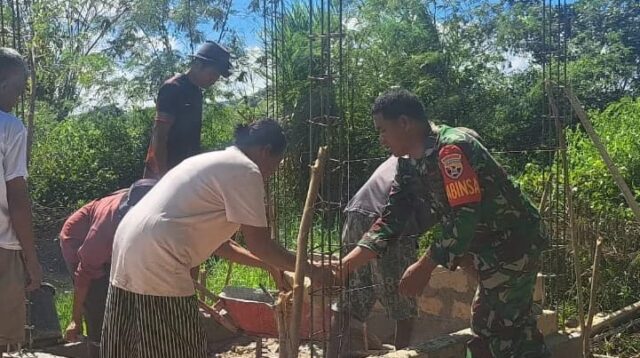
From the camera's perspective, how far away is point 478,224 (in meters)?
3.30

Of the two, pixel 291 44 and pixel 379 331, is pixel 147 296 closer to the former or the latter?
pixel 379 331

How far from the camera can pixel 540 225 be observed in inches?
134

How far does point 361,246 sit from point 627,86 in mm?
11905

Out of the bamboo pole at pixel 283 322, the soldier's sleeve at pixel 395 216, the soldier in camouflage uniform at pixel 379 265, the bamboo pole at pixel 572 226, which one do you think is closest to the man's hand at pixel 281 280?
the bamboo pole at pixel 283 322

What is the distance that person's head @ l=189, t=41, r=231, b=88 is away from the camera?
4.70 meters

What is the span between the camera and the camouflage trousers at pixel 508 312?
11.2 ft

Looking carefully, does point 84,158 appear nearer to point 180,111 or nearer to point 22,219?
point 180,111

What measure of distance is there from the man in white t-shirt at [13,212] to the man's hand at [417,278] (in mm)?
1605


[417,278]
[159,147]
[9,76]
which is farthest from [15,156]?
[417,278]

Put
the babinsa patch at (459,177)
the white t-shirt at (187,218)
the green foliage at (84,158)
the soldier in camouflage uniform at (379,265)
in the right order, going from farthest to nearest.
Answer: the green foliage at (84,158)
the soldier in camouflage uniform at (379,265)
the babinsa patch at (459,177)
the white t-shirt at (187,218)

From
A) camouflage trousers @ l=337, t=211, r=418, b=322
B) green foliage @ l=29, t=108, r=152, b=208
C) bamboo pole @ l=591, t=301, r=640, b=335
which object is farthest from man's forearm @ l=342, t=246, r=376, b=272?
green foliage @ l=29, t=108, r=152, b=208

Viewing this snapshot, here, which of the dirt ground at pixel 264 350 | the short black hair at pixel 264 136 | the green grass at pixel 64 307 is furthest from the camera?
the green grass at pixel 64 307

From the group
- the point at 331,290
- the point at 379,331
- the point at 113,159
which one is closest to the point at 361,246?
the point at 331,290

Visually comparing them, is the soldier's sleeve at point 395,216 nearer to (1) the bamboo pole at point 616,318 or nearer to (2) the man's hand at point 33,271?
(2) the man's hand at point 33,271
